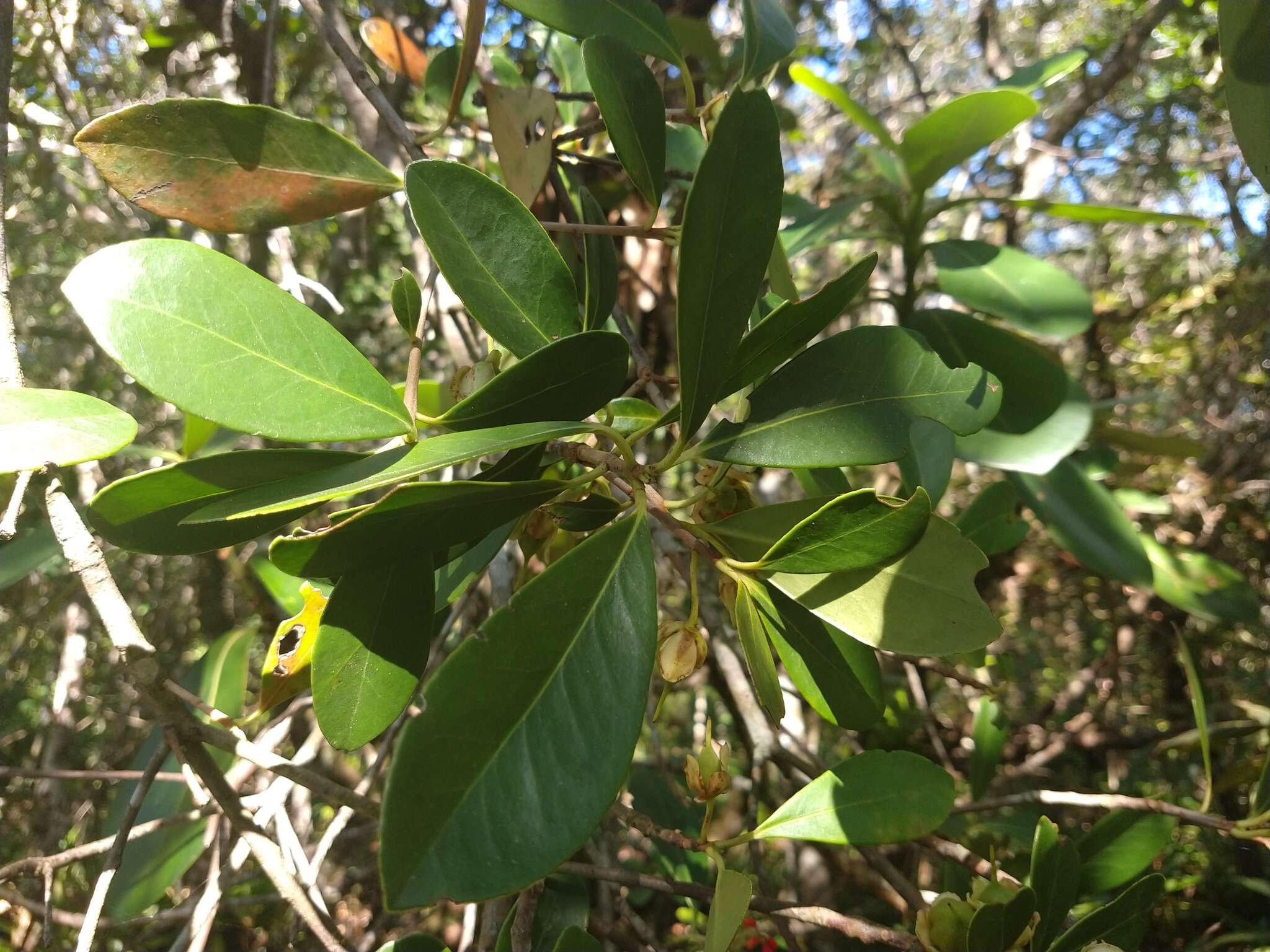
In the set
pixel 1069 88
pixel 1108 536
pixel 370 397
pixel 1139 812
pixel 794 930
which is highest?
pixel 370 397

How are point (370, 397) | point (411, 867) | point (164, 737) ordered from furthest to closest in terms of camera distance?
point (164, 737) → point (370, 397) → point (411, 867)

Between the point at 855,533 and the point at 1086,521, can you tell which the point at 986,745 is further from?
the point at 855,533

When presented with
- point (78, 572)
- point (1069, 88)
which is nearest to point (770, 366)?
point (78, 572)

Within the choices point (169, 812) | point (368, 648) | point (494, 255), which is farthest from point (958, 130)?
point (169, 812)

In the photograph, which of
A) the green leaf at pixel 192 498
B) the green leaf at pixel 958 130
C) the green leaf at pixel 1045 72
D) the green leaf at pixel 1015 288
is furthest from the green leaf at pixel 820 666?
the green leaf at pixel 1045 72

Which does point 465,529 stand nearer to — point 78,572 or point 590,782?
point 590,782

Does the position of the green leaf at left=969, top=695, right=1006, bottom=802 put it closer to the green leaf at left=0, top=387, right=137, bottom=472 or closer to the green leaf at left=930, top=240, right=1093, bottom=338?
the green leaf at left=930, top=240, right=1093, bottom=338

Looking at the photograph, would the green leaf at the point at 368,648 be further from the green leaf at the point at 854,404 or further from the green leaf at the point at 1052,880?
the green leaf at the point at 1052,880
